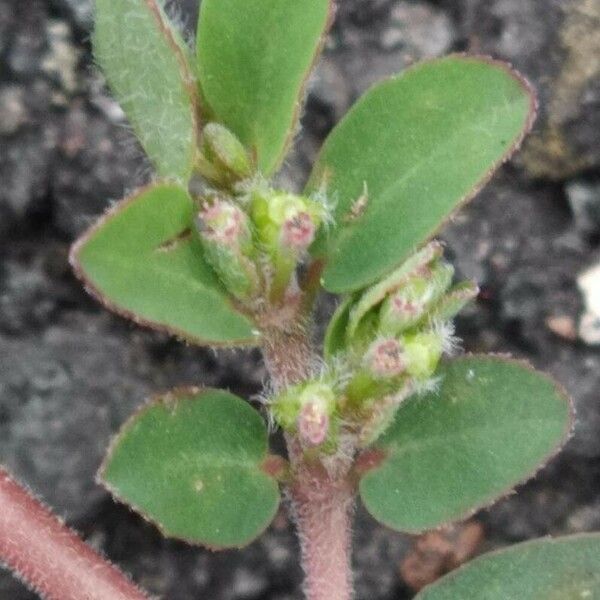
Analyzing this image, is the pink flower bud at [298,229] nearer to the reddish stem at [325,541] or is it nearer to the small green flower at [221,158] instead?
the small green flower at [221,158]

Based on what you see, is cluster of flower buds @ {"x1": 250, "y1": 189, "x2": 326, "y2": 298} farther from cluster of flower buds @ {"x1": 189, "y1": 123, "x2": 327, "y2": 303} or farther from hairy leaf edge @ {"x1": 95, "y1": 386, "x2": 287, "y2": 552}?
hairy leaf edge @ {"x1": 95, "y1": 386, "x2": 287, "y2": 552}

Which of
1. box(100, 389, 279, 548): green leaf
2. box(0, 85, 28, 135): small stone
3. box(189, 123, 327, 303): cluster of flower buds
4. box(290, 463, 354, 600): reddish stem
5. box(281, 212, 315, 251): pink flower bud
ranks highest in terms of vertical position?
box(281, 212, 315, 251): pink flower bud

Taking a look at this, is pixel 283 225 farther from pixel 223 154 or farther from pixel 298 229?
pixel 223 154

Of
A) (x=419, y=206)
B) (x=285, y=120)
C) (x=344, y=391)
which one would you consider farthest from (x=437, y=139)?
(x=344, y=391)

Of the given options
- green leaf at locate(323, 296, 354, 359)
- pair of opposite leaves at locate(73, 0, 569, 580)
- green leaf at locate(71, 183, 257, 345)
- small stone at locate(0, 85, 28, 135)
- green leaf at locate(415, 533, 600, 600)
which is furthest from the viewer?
small stone at locate(0, 85, 28, 135)

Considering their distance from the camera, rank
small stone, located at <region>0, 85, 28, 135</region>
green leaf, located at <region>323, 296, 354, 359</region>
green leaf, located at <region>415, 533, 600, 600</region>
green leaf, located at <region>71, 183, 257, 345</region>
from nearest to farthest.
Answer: green leaf, located at <region>71, 183, 257, 345</region>
green leaf, located at <region>323, 296, 354, 359</region>
green leaf, located at <region>415, 533, 600, 600</region>
small stone, located at <region>0, 85, 28, 135</region>

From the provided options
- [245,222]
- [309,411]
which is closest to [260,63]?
[245,222]

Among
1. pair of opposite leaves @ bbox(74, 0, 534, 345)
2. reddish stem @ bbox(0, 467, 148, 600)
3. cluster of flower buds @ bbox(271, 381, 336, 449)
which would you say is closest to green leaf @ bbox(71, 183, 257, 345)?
pair of opposite leaves @ bbox(74, 0, 534, 345)
